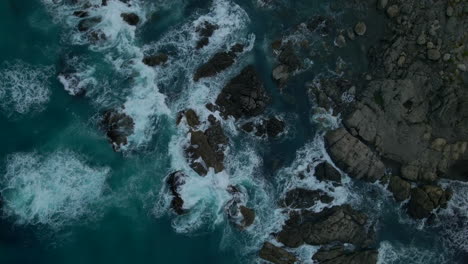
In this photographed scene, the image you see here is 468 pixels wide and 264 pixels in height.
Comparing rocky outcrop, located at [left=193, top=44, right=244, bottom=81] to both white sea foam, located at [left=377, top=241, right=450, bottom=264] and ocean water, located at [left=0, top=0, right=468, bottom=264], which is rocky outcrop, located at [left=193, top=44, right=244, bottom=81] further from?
white sea foam, located at [left=377, top=241, right=450, bottom=264]

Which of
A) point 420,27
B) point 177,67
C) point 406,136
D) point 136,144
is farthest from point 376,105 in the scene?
point 136,144

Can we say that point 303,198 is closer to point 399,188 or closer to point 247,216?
point 247,216

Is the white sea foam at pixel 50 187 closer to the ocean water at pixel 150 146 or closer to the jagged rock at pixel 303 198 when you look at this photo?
the ocean water at pixel 150 146

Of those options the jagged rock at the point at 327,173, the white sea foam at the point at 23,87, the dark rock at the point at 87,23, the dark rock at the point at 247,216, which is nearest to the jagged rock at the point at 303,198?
the jagged rock at the point at 327,173

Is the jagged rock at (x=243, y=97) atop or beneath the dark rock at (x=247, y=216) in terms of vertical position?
atop

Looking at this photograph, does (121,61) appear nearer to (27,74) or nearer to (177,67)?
(177,67)

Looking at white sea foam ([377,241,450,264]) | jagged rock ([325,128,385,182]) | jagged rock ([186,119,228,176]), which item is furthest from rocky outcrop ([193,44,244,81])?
white sea foam ([377,241,450,264])
